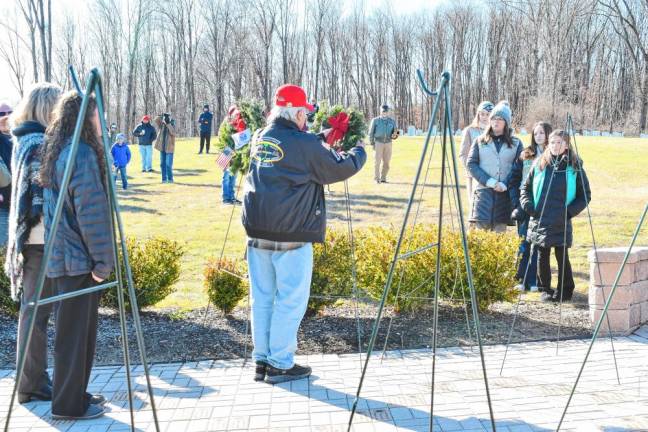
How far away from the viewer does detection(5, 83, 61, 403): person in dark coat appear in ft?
11.5

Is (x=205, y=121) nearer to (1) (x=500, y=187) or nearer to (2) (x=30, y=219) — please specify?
(1) (x=500, y=187)

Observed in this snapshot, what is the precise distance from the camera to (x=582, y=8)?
43969 millimetres

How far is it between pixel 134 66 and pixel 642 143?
130 feet

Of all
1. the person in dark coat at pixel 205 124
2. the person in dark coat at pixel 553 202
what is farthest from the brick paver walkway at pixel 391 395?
the person in dark coat at pixel 205 124

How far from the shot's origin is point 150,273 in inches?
223

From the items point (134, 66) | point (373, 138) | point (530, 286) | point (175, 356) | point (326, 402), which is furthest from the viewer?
point (134, 66)

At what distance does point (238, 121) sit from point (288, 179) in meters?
2.74

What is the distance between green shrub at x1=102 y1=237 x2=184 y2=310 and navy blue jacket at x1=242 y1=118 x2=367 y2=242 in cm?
193

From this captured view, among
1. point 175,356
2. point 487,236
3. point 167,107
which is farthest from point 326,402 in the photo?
point 167,107

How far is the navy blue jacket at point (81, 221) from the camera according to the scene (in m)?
3.29

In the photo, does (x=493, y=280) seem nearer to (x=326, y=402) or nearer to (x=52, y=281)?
(x=326, y=402)

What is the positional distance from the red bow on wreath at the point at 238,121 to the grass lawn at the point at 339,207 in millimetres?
1674

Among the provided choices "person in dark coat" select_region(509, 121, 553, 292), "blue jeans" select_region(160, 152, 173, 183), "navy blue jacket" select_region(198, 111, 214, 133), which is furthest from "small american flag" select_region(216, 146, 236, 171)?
"navy blue jacket" select_region(198, 111, 214, 133)

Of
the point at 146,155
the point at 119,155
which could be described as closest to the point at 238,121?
the point at 119,155
